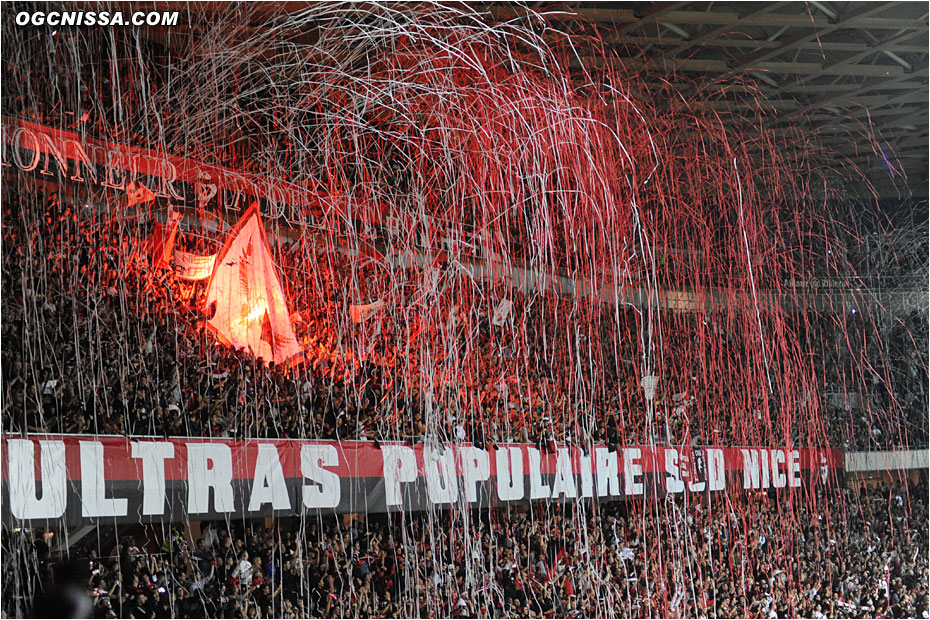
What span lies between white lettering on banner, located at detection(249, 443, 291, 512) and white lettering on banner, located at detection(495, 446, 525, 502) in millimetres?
1847

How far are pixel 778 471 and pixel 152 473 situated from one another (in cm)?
631

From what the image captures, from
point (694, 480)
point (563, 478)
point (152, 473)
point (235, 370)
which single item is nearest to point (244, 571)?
point (152, 473)

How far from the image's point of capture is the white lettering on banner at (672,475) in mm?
8273

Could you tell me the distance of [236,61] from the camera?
6.86m

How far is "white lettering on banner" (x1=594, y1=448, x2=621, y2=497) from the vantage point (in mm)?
7704

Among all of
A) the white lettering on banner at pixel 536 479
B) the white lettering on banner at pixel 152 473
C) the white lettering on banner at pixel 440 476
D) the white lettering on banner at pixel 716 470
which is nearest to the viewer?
the white lettering on banner at pixel 152 473

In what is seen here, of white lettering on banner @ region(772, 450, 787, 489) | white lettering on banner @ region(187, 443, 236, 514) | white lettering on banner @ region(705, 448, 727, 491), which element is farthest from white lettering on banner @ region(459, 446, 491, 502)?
white lettering on banner @ region(772, 450, 787, 489)

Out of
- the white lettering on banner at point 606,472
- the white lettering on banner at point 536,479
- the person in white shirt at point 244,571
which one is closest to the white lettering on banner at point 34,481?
the person in white shirt at point 244,571

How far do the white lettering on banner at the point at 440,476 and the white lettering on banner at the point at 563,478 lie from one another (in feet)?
3.13

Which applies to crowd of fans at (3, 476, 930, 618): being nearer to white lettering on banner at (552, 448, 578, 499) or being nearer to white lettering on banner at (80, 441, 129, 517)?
white lettering on banner at (552, 448, 578, 499)

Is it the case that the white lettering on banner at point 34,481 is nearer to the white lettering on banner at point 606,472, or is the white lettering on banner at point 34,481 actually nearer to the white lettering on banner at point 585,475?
the white lettering on banner at point 585,475

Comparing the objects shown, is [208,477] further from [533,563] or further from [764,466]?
[764,466]

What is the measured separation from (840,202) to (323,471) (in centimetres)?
713

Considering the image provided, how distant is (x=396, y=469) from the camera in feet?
22.0
